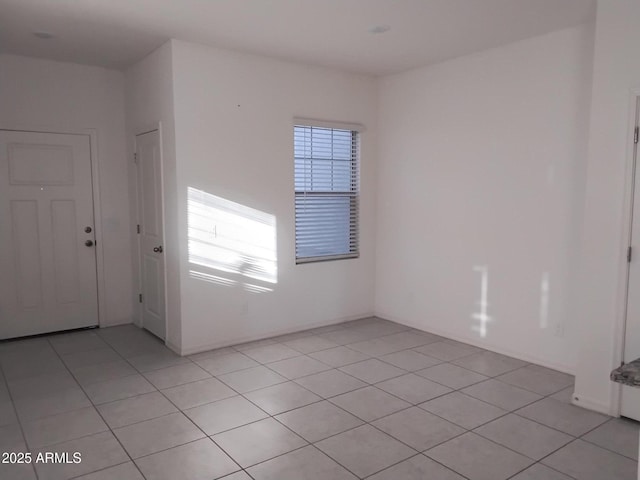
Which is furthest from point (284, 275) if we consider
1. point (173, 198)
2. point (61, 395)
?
point (61, 395)

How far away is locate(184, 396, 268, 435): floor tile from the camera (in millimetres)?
2921

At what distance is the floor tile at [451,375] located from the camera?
3.58m

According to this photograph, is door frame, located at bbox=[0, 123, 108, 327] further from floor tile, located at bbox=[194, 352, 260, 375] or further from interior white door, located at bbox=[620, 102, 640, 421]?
interior white door, located at bbox=[620, 102, 640, 421]

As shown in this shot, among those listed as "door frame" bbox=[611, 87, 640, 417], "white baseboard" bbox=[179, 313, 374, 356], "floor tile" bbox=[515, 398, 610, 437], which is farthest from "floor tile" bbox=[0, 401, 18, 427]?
"door frame" bbox=[611, 87, 640, 417]

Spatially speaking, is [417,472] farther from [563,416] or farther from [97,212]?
[97,212]

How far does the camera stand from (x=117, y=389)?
3.46 metres

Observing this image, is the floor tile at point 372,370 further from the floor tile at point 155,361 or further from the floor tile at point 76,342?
the floor tile at point 76,342

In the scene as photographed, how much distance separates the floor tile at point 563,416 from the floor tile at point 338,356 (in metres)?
1.39

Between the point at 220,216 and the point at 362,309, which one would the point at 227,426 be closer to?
the point at 220,216

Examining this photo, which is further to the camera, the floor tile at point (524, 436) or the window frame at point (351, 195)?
the window frame at point (351, 195)

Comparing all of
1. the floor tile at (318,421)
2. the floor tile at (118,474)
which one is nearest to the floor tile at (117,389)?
the floor tile at (118,474)

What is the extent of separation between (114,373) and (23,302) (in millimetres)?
1557

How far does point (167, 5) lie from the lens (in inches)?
125

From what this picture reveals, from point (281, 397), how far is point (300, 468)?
2.90 feet
